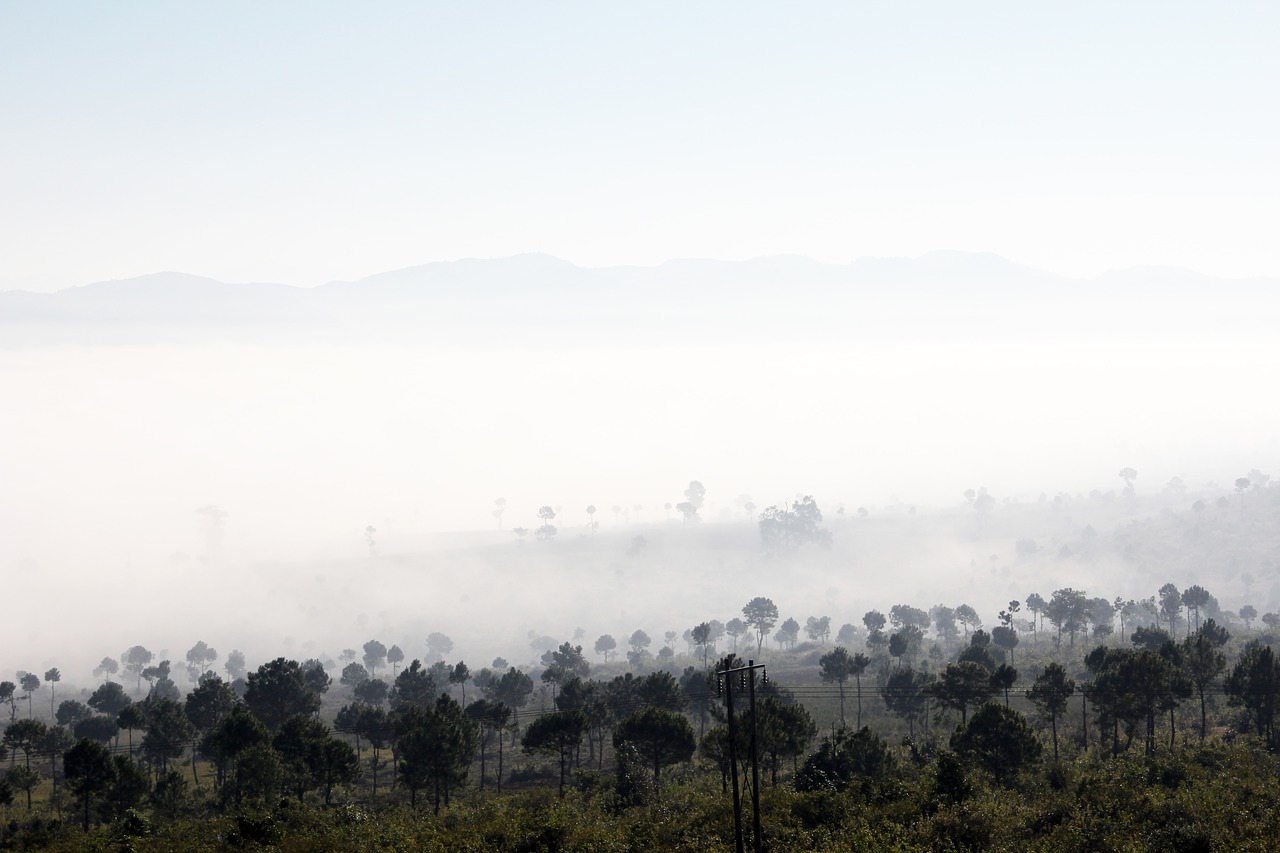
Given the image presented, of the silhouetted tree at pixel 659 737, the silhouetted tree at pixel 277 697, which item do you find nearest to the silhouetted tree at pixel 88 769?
the silhouetted tree at pixel 277 697

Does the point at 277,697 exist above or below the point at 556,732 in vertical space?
below

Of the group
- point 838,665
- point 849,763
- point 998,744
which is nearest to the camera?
point 849,763

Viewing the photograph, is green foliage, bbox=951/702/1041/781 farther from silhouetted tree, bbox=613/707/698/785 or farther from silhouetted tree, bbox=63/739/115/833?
silhouetted tree, bbox=63/739/115/833

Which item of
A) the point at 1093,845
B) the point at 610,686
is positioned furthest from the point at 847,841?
the point at 610,686

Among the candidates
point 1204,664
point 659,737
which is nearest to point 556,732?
point 659,737

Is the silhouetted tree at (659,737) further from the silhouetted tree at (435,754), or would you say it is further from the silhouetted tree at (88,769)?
the silhouetted tree at (88,769)

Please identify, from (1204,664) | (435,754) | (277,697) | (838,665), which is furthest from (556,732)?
(1204,664)

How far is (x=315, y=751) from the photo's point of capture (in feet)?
356

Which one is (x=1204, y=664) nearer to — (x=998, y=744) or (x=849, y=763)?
(x=998, y=744)

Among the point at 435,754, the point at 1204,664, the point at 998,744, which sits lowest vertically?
the point at 435,754

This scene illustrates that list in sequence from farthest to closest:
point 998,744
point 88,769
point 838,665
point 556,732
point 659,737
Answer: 1. point 838,665
2. point 556,732
3. point 659,737
4. point 88,769
5. point 998,744

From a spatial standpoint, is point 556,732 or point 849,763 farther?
point 556,732

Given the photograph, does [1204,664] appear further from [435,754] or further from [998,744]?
[435,754]

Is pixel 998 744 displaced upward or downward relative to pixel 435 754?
upward
